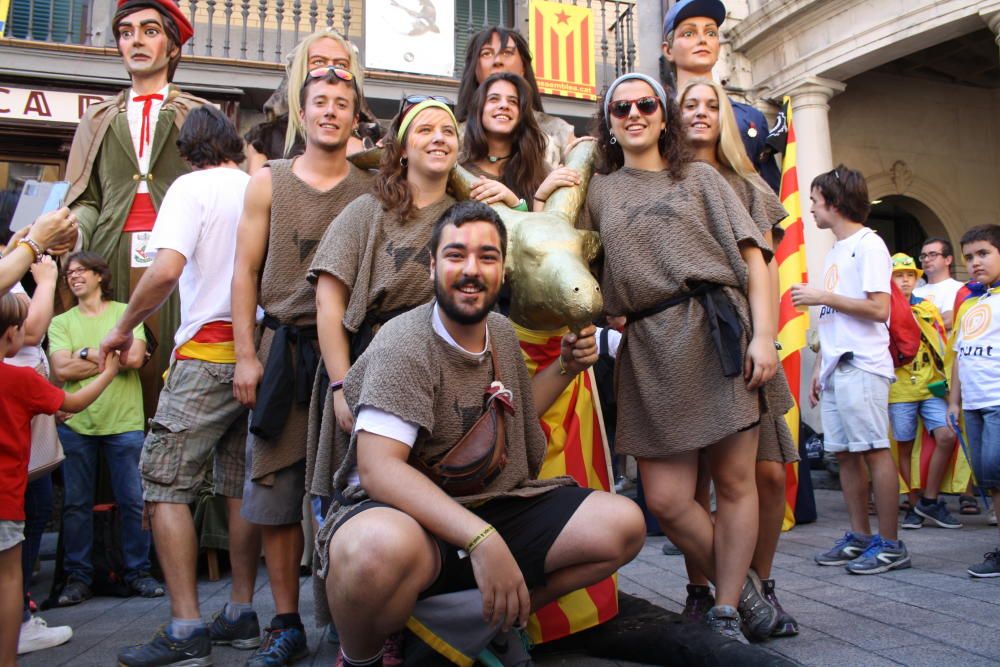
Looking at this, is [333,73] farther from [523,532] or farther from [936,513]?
[936,513]

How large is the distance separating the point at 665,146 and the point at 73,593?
3562 mm

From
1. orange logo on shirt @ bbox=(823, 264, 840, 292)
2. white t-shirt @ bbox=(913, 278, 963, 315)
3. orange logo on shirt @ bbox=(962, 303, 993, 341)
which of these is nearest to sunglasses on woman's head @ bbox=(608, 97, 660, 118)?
orange logo on shirt @ bbox=(823, 264, 840, 292)

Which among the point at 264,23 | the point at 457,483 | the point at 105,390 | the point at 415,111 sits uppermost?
the point at 264,23

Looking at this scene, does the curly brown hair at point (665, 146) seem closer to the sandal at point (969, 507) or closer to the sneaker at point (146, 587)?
the sneaker at point (146, 587)

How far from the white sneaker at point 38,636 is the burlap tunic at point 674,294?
2325 millimetres

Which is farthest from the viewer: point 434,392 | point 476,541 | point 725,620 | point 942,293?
point 942,293

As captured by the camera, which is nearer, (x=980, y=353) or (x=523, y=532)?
(x=523, y=532)

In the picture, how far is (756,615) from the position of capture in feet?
9.10

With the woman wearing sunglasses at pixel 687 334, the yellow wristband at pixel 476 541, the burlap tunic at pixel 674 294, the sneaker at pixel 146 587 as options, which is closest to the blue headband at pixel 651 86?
the woman wearing sunglasses at pixel 687 334

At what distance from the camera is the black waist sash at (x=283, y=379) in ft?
9.43

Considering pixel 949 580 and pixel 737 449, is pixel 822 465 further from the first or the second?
pixel 737 449

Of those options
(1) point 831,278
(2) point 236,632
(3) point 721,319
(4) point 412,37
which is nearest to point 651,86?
(3) point 721,319

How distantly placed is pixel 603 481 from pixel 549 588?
0.67 meters

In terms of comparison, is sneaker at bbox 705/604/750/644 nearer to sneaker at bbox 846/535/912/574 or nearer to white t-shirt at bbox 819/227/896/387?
sneaker at bbox 846/535/912/574
